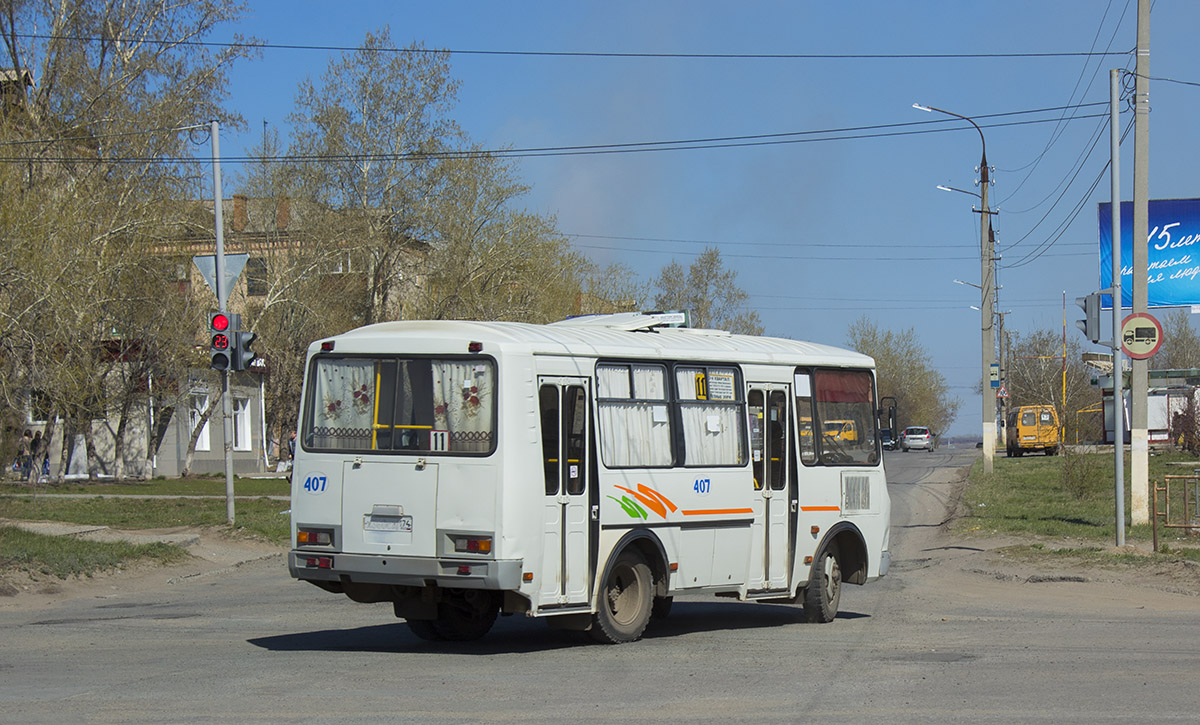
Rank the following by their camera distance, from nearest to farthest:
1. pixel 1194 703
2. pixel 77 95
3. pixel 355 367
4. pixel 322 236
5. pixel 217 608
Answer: pixel 1194 703
pixel 355 367
pixel 217 608
pixel 77 95
pixel 322 236

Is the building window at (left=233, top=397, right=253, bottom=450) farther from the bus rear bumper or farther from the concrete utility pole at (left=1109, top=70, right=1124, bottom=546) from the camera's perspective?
the bus rear bumper

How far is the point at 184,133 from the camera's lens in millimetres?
36312

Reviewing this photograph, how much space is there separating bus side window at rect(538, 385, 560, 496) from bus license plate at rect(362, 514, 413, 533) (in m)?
1.12

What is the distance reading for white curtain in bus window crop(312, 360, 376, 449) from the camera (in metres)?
10.9

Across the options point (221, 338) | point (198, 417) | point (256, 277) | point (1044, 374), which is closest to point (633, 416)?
point (221, 338)

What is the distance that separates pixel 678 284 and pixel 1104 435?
26630 mm

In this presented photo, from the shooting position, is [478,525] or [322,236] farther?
[322,236]

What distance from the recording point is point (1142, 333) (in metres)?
19.3

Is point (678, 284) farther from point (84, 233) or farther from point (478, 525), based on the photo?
point (478, 525)

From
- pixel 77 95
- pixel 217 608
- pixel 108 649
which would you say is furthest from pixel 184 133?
pixel 108 649

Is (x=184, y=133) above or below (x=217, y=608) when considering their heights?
above

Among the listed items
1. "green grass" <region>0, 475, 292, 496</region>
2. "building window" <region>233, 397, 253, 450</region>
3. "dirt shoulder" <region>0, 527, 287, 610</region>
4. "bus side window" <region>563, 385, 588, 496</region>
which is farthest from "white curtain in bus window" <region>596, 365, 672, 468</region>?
"building window" <region>233, 397, 253, 450</region>

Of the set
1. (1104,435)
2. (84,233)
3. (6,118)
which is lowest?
(1104,435)

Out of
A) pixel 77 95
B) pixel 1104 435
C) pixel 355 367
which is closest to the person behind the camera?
pixel 355 367
